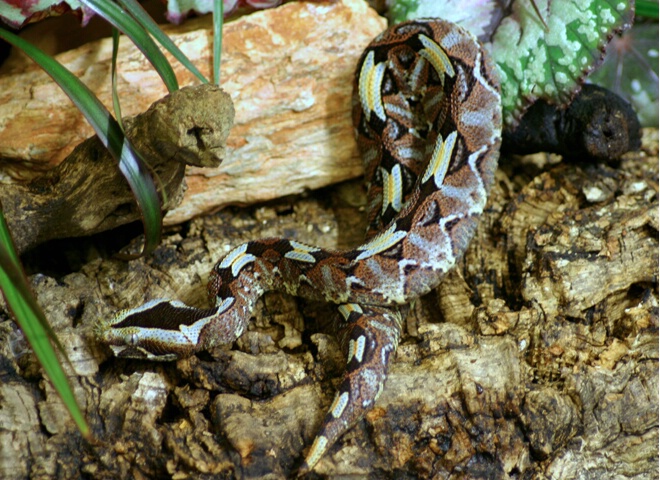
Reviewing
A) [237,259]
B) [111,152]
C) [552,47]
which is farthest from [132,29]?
[552,47]

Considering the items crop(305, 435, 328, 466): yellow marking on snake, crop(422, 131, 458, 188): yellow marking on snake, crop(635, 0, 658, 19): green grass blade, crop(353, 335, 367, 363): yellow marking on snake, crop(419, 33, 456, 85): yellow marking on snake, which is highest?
crop(635, 0, 658, 19): green grass blade

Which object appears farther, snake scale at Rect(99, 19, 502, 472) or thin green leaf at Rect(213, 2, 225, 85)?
thin green leaf at Rect(213, 2, 225, 85)

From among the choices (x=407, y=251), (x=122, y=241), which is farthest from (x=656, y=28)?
(x=122, y=241)

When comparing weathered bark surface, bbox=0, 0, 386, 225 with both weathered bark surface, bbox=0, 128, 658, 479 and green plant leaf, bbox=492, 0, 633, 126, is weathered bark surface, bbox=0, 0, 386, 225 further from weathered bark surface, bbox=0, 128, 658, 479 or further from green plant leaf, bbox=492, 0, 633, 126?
green plant leaf, bbox=492, 0, 633, 126

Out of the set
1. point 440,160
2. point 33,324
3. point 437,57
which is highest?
point 437,57

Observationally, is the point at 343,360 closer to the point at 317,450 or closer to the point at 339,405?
the point at 339,405

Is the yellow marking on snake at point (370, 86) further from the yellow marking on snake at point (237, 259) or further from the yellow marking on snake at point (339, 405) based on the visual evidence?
the yellow marking on snake at point (339, 405)

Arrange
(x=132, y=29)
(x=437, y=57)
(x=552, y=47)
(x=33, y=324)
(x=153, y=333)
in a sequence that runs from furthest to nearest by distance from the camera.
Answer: (x=437, y=57) < (x=552, y=47) < (x=153, y=333) < (x=132, y=29) < (x=33, y=324)

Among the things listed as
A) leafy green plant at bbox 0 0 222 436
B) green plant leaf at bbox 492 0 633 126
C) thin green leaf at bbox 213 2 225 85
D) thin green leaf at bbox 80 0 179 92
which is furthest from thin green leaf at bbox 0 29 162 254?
green plant leaf at bbox 492 0 633 126
